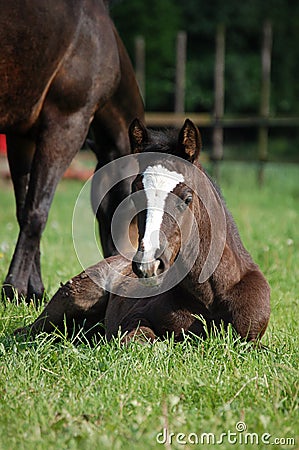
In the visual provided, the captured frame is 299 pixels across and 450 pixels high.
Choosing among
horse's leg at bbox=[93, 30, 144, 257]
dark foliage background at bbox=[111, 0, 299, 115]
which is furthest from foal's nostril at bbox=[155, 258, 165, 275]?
dark foliage background at bbox=[111, 0, 299, 115]

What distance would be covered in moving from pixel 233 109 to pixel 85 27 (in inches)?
1124

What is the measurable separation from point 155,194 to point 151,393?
784 millimetres

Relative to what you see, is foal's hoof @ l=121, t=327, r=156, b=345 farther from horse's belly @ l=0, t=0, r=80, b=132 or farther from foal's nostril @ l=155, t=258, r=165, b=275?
horse's belly @ l=0, t=0, r=80, b=132

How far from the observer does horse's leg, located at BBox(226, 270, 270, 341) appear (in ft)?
12.1

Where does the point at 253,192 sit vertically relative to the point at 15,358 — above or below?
below

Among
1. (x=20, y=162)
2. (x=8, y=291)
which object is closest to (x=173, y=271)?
(x=8, y=291)

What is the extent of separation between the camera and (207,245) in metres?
3.65

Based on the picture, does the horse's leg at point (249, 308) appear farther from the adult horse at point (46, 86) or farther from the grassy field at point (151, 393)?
the adult horse at point (46, 86)

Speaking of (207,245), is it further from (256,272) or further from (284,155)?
(284,155)

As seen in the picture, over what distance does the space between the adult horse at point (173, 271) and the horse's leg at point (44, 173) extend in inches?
38.9

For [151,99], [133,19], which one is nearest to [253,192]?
[151,99]

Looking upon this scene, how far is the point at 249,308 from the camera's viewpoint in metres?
3.70

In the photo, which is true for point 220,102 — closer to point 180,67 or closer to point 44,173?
point 180,67

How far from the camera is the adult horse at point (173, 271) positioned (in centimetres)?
325
